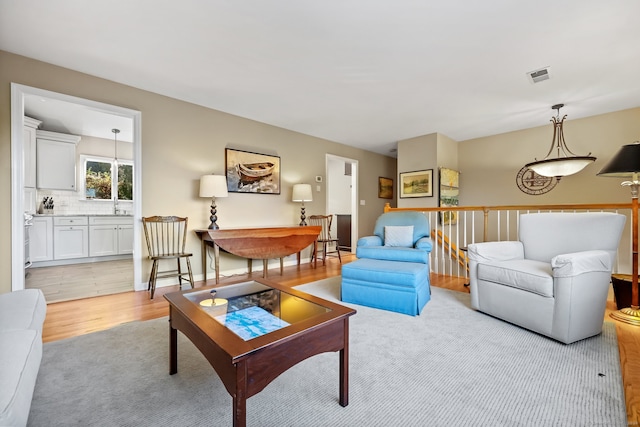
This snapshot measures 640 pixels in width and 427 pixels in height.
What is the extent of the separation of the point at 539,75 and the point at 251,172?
11.6 ft

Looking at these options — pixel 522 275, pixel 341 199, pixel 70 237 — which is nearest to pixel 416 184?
pixel 341 199

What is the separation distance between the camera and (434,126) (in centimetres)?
456

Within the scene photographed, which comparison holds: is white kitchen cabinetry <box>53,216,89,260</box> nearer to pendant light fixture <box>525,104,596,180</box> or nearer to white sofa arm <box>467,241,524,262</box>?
white sofa arm <box>467,241,524,262</box>

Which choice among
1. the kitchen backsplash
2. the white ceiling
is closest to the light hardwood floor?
the white ceiling

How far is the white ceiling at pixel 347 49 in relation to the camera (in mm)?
1945

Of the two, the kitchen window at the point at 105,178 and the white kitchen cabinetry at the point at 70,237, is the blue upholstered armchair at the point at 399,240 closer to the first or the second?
the white kitchen cabinetry at the point at 70,237

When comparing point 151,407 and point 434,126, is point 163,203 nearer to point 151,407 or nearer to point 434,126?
point 151,407

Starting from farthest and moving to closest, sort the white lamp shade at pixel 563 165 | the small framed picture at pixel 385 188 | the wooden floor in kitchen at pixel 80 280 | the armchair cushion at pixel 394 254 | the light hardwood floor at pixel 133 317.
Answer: the small framed picture at pixel 385 188 < the white lamp shade at pixel 563 165 < the wooden floor in kitchen at pixel 80 280 < the armchair cushion at pixel 394 254 < the light hardwood floor at pixel 133 317

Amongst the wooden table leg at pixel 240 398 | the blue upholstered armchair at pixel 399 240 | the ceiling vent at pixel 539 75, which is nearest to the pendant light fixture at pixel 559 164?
the ceiling vent at pixel 539 75

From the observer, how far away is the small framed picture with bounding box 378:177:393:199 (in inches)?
250

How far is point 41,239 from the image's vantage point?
4.24m

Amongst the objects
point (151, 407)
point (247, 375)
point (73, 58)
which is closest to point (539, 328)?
point (247, 375)

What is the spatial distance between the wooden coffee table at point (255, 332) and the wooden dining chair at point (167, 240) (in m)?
1.65

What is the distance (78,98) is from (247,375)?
129 inches
